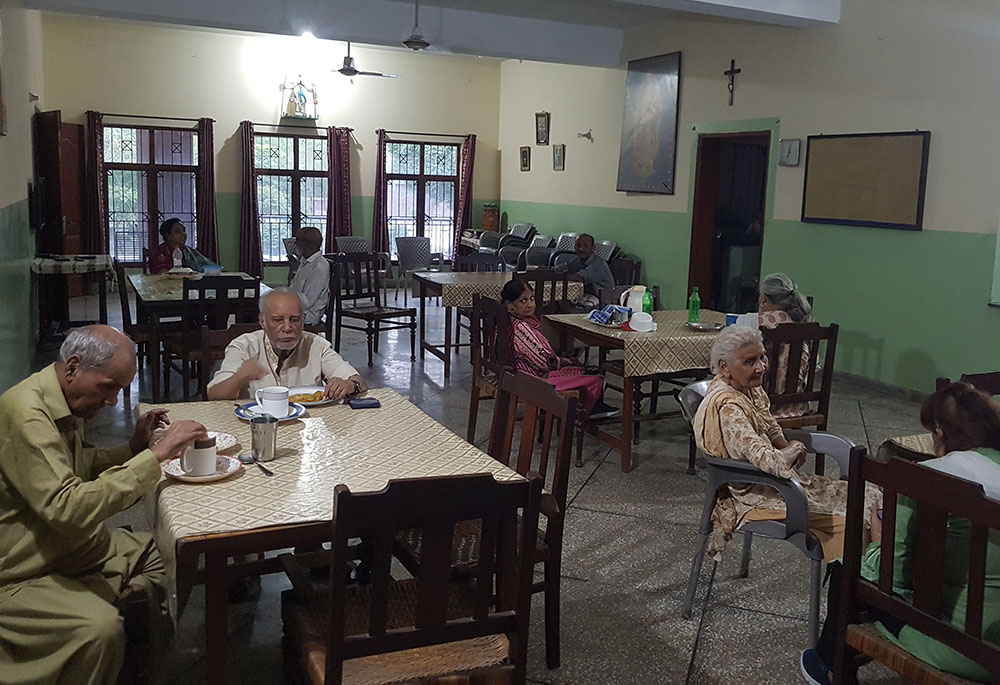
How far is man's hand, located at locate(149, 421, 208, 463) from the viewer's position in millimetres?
2049

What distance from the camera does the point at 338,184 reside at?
11891 millimetres

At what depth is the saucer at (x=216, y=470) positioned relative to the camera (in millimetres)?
2086

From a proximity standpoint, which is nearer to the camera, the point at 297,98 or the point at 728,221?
the point at 728,221

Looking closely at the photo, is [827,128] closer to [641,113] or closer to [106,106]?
[641,113]

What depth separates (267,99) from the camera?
11.3m

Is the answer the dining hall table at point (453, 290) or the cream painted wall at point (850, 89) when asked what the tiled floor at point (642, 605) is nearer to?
the dining hall table at point (453, 290)

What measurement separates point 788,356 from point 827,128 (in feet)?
12.2

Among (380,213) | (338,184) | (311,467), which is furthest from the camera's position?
(380,213)

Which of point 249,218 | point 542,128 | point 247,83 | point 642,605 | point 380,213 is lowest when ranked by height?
point 642,605

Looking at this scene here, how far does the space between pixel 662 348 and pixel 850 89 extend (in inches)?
144

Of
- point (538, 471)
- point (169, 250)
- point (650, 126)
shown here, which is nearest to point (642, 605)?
point (538, 471)

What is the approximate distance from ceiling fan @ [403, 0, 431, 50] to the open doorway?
9.43 feet

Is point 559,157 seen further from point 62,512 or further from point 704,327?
point 62,512

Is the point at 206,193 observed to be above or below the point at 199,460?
above
